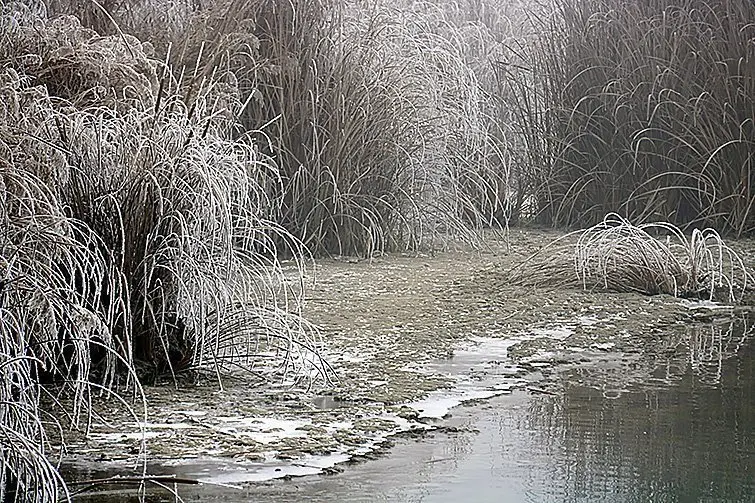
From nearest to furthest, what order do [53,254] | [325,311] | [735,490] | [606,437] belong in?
1. [735,490]
2. [53,254]
3. [606,437]
4. [325,311]

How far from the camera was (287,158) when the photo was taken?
7.86 meters

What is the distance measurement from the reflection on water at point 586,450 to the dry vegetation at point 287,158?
69cm

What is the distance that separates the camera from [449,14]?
1231cm

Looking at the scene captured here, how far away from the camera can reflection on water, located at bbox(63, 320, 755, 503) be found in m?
3.25

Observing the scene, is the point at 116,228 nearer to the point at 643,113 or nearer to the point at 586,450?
the point at 586,450

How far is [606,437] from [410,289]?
2.91m

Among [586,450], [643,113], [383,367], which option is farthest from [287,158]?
[586,450]

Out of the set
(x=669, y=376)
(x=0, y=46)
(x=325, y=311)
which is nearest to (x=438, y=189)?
(x=325, y=311)

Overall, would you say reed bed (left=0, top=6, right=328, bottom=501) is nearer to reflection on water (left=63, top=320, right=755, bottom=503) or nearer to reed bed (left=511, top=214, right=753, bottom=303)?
reflection on water (left=63, top=320, right=755, bottom=503)

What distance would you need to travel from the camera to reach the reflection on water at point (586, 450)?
10.7 feet

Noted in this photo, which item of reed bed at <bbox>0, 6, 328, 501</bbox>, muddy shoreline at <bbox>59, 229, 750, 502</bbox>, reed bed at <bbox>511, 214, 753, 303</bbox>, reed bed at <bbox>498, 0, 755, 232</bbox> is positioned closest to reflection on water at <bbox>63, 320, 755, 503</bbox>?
muddy shoreline at <bbox>59, 229, 750, 502</bbox>

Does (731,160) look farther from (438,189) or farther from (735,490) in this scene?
(735,490)

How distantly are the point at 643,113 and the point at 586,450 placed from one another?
5.76m

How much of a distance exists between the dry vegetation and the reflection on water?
0.69 m
